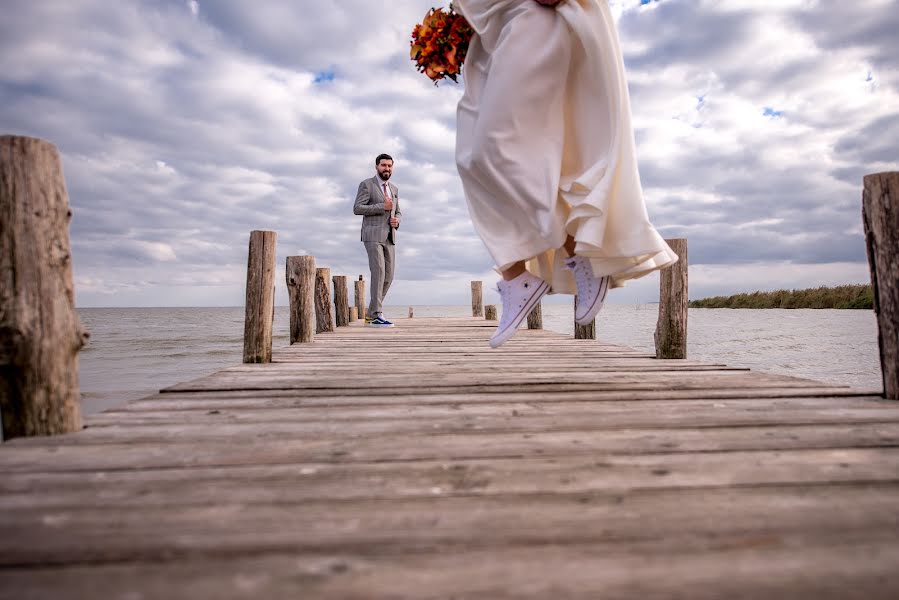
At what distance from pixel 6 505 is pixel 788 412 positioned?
199 centimetres

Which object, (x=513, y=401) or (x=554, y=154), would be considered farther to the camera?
(x=554, y=154)

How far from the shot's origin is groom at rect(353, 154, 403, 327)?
6996 mm

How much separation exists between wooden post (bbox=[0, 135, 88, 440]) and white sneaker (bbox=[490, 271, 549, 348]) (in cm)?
171

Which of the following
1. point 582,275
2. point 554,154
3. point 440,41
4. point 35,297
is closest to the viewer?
point 35,297

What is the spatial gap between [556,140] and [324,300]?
4.96 metres

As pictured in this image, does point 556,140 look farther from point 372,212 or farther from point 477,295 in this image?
point 477,295

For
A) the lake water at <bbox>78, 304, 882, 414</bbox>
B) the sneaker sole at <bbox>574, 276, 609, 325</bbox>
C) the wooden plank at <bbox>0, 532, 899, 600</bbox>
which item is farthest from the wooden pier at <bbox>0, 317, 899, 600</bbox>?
the lake water at <bbox>78, 304, 882, 414</bbox>

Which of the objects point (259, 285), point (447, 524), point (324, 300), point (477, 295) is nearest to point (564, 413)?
point (447, 524)

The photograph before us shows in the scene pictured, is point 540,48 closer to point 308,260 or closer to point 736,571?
point 736,571

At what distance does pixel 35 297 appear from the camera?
1463 mm

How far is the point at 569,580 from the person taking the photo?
72cm

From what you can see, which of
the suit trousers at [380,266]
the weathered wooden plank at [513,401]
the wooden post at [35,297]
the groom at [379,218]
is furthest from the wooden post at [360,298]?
the wooden post at [35,297]

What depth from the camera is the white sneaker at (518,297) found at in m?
2.63

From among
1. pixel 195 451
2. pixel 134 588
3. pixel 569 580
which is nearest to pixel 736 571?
pixel 569 580
